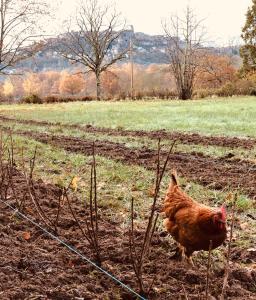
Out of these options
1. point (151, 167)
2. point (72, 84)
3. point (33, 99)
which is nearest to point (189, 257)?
point (151, 167)

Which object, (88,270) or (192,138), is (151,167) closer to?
(192,138)

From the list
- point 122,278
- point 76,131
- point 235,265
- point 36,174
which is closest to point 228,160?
point 36,174

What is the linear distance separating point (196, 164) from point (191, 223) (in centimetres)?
503

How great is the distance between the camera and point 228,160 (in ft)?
29.3

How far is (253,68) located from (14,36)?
23225 millimetres

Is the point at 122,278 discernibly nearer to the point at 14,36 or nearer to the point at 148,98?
the point at 14,36

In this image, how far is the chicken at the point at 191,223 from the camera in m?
3.33

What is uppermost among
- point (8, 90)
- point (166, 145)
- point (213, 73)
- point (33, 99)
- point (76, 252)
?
point (213, 73)

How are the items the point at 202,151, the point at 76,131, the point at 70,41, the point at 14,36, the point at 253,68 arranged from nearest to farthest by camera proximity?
the point at 202,151 → the point at 76,131 → the point at 14,36 → the point at 253,68 → the point at 70,41

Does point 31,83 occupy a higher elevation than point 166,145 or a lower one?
higher

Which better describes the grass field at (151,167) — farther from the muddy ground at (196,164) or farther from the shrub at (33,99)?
the shrub at (33,99)

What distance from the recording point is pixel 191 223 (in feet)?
11.5

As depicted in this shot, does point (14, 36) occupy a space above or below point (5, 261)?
above

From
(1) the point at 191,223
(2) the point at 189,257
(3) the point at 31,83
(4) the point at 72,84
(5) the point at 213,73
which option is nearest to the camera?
(1) the point at 191,223
